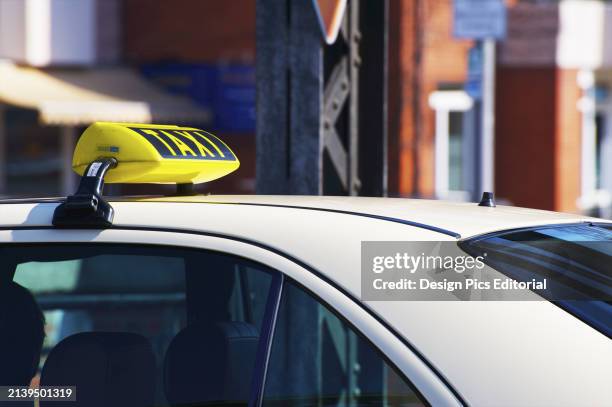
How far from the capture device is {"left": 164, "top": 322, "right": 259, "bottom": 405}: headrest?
2412mm

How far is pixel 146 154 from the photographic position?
2.59 m

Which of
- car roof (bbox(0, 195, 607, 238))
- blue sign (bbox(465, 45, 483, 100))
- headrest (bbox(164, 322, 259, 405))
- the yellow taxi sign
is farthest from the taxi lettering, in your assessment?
blue sign (bbox(465, 45, 483, 100))

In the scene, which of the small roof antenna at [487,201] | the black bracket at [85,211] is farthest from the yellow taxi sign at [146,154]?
the small roof antenna at [487,201]

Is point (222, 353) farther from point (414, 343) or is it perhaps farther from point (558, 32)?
point (558, 32)

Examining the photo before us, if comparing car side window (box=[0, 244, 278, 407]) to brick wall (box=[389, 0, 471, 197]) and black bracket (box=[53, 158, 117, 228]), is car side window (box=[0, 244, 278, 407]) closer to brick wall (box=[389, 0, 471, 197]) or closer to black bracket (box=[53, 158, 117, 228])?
black bracket (box=[53, 158, 117, 228])

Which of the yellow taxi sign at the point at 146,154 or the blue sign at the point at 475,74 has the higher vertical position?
the blue sign at the point at 475,74

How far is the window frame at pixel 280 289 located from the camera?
2.17 m

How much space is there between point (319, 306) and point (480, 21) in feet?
22.4

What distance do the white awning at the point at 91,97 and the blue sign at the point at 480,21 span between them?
263 inches

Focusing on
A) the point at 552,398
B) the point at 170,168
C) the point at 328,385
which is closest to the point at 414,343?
the point at 552,398

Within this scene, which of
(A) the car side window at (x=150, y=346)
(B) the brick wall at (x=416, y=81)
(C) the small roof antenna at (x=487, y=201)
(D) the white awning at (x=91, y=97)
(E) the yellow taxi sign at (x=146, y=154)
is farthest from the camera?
(B) the brick wall at (x=416, y=81)

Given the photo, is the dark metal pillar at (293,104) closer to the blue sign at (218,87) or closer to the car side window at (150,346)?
the car side window at (150,346)

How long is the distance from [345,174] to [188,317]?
257 centimetres

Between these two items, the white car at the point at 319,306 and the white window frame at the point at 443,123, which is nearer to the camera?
the white car at the point at 319,306
